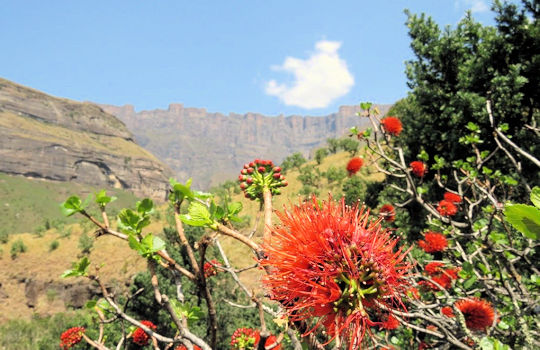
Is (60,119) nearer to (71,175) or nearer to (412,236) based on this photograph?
(71,175)

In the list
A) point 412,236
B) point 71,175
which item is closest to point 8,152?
point 71,175

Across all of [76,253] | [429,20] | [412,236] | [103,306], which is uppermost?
[429,20]

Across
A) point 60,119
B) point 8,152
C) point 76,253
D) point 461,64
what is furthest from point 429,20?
point 60,119

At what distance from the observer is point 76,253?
23.7 meters

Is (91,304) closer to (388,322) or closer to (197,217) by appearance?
(197,217)

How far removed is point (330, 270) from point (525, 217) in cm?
55

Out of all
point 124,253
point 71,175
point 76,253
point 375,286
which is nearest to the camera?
point 375,286

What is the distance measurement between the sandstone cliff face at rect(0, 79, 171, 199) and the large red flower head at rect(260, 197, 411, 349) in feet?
424

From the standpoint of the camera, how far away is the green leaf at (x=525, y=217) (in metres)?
0.54

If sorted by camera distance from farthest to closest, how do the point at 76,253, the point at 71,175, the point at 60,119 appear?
the point at 60,119 → the point at 71,175 → the point at 76,253

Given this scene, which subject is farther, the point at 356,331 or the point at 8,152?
→ the point at 8,152

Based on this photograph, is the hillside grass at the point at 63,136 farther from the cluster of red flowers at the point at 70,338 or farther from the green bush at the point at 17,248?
the cluster of red flowers at the point at 70,338

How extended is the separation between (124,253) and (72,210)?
23.6 metres

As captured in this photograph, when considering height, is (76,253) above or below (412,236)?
below
